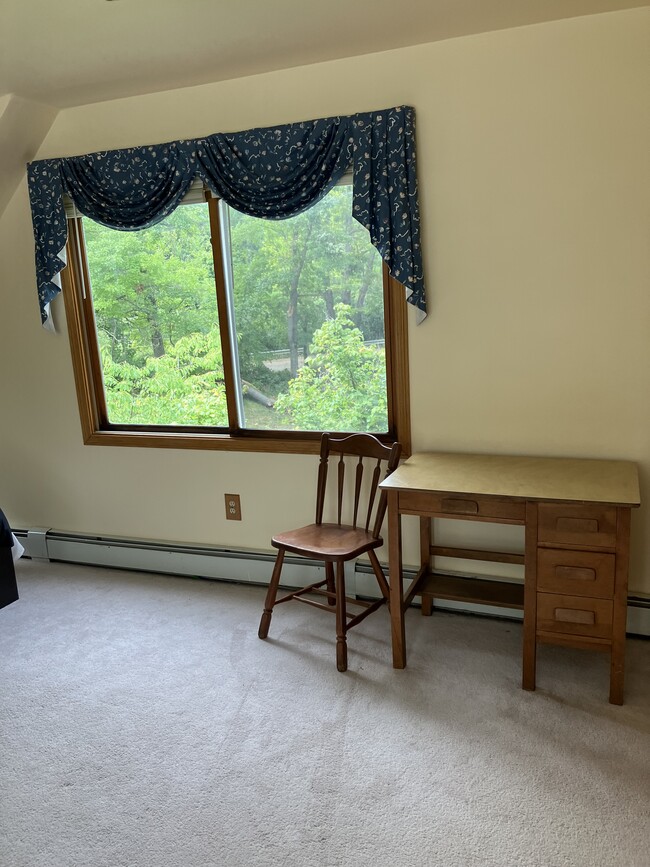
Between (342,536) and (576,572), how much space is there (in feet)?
2.97

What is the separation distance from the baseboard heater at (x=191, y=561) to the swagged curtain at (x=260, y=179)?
48.0 inches

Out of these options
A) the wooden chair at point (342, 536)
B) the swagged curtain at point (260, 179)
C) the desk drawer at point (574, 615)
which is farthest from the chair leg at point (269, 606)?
the swagged curtain at point (260, 179)

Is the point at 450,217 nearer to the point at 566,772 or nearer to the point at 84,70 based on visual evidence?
the point at 84,70

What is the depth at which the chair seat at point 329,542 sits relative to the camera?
238 centimetres

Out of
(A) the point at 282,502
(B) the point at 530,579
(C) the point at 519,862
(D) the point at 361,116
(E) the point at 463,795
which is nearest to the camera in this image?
(C) the point at 519,862

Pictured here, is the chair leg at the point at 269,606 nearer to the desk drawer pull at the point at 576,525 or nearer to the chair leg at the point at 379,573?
the chair leg at the point at 379,573

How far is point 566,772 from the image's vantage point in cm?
181

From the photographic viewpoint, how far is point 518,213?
242cm

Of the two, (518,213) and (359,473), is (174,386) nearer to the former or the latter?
(359,473)

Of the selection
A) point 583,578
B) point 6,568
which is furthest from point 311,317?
point 6,568

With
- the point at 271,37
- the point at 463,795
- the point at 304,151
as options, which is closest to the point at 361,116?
the point at 304,151

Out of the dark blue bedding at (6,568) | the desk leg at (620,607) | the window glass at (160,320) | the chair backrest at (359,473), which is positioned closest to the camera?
the desk leg at (620,607)

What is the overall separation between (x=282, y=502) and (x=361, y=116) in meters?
1.69

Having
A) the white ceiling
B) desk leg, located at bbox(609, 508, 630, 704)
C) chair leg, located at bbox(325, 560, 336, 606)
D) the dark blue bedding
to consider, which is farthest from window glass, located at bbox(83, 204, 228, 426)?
desk leg, located at bbox(609, 508, 630, 704)
